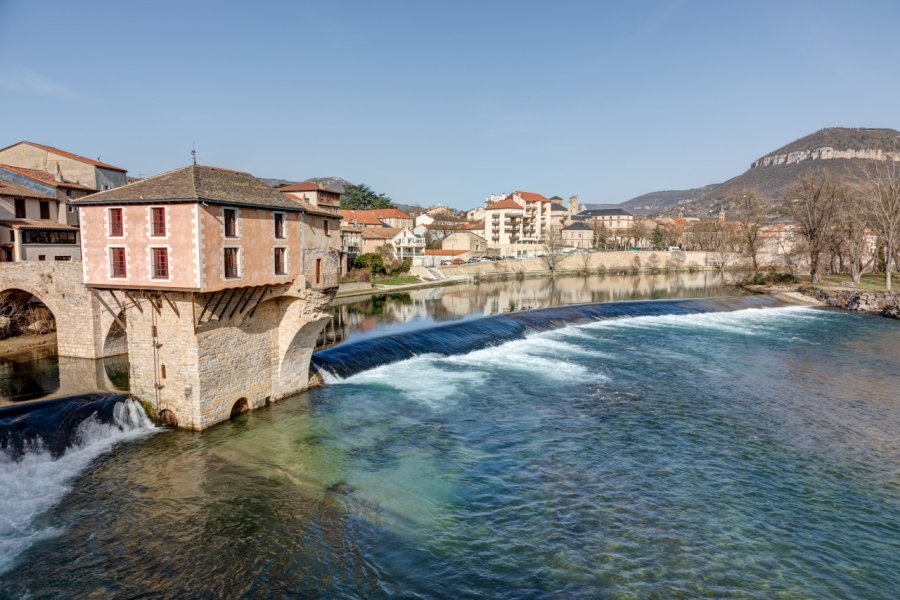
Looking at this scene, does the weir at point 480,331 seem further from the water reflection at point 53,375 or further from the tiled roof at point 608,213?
the tiled roof at point 608,213

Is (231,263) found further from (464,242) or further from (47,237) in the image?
(464,242)

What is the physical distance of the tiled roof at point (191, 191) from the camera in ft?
55.4

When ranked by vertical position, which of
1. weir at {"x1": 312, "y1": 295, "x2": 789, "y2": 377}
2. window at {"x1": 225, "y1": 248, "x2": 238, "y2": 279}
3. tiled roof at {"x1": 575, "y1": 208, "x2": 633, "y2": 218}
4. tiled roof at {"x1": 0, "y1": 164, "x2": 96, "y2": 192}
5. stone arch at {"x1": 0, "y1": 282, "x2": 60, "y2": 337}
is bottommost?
weir at {"x1": 312, "y1": 295, "x2": 789, "y2": 377}

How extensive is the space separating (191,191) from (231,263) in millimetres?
2647

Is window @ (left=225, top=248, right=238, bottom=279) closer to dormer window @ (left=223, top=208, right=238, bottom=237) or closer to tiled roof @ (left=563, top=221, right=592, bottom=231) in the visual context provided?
dormer window @ (left=223, top=208, right=238, bottom=237)

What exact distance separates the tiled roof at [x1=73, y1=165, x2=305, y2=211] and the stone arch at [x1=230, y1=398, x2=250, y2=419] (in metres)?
7.21

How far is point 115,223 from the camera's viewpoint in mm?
17656

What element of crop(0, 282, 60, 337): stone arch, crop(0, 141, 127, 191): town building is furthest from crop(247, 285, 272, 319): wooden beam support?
crop(0, 141, 127, 191): town building

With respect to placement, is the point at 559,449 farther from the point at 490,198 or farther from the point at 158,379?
the point at 490,198

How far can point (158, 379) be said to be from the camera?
703 inches

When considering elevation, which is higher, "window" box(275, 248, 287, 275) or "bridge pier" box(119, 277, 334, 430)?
"window" box(275, 248, 287, 275)

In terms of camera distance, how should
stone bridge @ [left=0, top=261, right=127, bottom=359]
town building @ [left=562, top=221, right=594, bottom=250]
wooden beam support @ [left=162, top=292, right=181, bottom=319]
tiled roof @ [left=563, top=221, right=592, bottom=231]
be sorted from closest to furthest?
1. wooden beam support @ [left=162, top=292, right=181, bottom=319]
2. stone bridge @ [left=0, top=261, right=127, bottom=359]
3. town building @ [left=562, top=221, right=594, bottom=250]
4. tiled roof @ [left=563, top=221, right=592, bottom=231]

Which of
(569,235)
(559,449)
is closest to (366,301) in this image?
(559,449)

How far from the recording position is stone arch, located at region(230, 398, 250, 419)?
19.4 m
